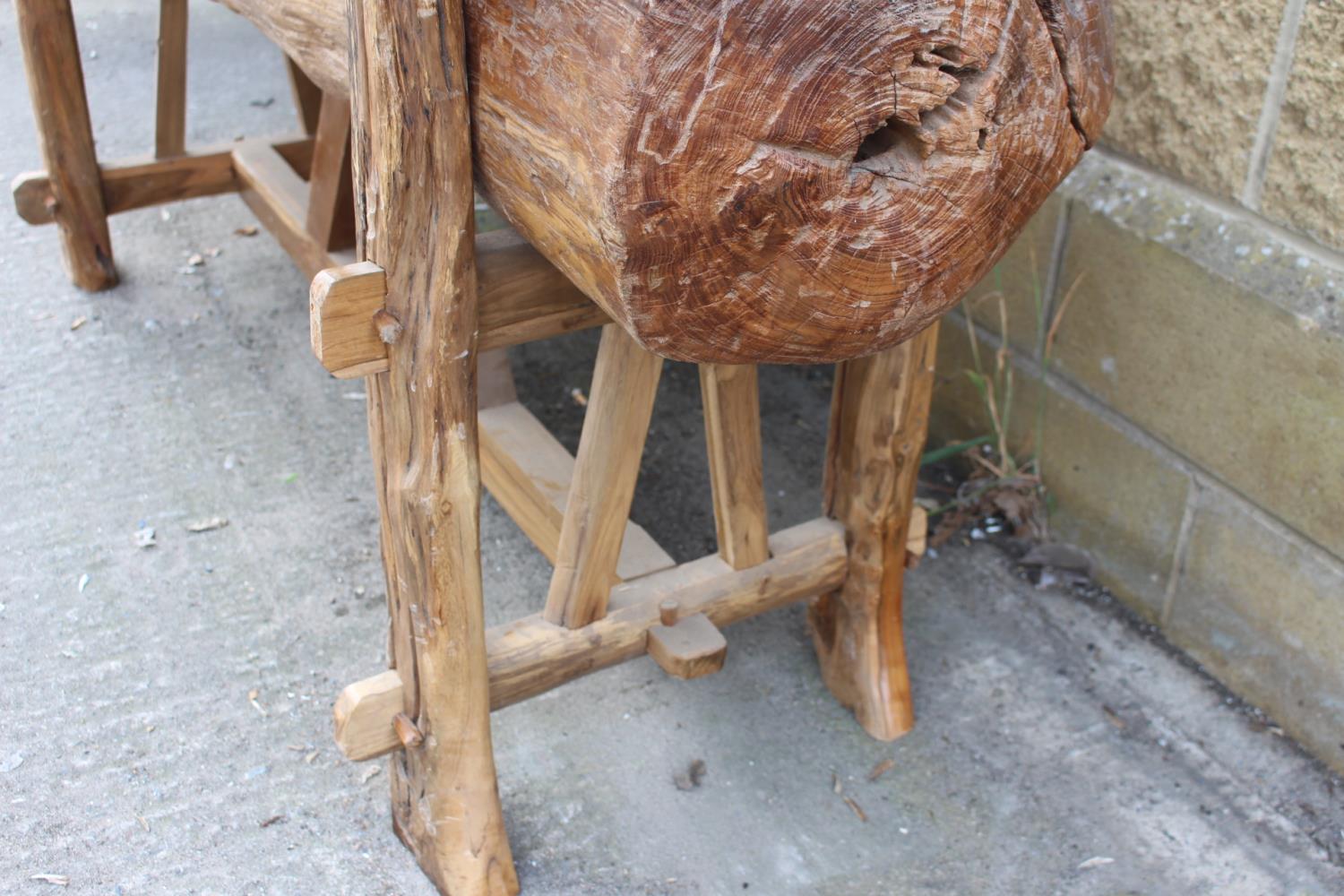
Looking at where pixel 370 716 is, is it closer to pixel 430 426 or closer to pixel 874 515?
pixel 430 426

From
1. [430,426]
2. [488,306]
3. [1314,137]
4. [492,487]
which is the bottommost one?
[492,487]

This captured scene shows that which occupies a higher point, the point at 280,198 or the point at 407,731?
the point at 280,198

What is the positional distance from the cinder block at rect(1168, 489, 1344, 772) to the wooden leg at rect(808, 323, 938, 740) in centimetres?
57

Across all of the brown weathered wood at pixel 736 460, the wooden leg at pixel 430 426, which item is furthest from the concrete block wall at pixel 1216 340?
the wooden leg at pixel 430 426

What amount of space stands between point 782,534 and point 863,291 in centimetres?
86

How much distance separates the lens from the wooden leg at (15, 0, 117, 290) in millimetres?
2979

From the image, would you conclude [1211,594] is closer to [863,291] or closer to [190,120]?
[863,291]

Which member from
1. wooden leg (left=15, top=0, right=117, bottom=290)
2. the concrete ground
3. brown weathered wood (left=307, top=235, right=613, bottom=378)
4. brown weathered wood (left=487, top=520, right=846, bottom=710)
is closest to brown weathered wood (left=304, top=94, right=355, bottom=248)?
the concrete ground

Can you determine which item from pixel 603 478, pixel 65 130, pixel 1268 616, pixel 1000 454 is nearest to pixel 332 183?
pixel 65 130

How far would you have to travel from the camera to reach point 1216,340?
2.20 metres

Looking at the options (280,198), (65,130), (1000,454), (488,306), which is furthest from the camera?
(65,130)

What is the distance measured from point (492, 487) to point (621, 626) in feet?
1.75

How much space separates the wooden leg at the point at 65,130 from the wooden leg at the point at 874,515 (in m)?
2.09

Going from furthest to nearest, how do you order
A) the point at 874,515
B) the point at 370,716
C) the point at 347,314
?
the point at 874,515 → the point at 370,716 → the point at 347,314
